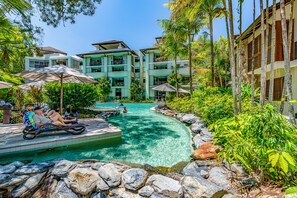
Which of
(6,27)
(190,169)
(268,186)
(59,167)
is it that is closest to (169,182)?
(190,169)

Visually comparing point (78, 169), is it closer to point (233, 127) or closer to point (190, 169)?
point (190, 169)

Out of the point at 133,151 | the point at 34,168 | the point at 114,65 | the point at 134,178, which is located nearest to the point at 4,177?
the point at 34,168

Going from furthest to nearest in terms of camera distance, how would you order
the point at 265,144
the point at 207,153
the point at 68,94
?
the point at 68,94 → the point at 207,153 → the point at 265,144

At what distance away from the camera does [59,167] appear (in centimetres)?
406

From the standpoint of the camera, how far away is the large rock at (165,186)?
3062mm

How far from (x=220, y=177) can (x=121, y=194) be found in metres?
2.04

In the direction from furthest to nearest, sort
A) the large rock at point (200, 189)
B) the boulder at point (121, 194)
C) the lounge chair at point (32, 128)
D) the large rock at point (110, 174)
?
the lounge chair at point (32, 128), the large rock at point (110, 174), the boulder at point (121, 194), the large rock at point (200, 189)

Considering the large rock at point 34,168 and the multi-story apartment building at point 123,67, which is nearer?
the large rock at point 34,168

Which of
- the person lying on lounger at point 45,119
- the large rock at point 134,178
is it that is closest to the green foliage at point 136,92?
the person lying on lounger at point 45,119

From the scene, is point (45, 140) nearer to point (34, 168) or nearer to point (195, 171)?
point (34, 168)

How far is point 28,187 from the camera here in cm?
371

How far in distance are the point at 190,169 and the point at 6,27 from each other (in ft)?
29.1

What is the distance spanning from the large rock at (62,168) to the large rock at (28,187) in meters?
0.33

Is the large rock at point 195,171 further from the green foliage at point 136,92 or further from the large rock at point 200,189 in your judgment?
the green foliage at point 136,92
